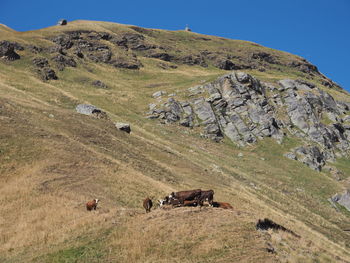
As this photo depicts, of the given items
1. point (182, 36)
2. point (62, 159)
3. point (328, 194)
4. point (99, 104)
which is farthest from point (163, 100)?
point (182, 36)

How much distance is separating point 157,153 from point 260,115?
42.4 meters

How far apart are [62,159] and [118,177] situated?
556cm

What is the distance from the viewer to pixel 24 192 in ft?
87.5

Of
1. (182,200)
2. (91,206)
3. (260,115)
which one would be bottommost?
(91,206)

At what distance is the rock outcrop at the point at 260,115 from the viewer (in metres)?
81.0

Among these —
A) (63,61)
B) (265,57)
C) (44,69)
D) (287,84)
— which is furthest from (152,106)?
(265,57)

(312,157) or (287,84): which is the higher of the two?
(287,84)

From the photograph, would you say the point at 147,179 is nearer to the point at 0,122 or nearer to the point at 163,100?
the point at 0,122

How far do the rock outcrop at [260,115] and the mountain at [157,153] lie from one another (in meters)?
0.36

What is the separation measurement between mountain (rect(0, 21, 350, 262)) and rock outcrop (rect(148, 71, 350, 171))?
36 centimetres

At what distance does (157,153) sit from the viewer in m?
52.2

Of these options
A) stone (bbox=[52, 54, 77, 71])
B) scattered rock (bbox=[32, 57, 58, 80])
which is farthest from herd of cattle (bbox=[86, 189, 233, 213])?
stone (bbox=[52, 54, 77, 71])

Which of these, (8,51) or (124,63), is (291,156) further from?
(8,51)

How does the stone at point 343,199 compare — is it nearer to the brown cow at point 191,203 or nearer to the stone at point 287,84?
the stone at point 287,84
